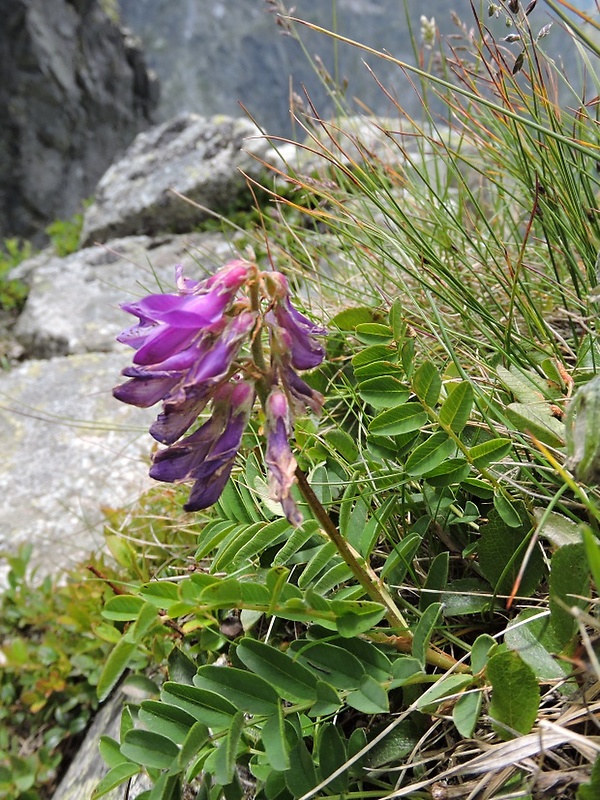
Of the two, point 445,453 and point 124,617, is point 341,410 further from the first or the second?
point 124,617

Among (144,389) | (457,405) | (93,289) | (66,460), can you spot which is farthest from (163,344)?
(93,289)

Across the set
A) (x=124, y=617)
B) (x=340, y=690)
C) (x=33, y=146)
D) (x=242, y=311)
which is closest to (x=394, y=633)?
(x=340, y=690)

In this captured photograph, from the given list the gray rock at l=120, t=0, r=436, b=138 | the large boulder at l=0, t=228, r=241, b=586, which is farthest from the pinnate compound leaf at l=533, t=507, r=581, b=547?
the gray rock at l=120, t=0, r=436, b=138

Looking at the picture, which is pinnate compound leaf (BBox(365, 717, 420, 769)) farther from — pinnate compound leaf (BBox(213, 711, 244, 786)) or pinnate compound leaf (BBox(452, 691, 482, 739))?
pinnate compound leaf (BBox(213, 711, 244, 786))

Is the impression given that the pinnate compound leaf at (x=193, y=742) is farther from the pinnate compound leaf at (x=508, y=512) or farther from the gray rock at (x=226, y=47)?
the gray rock at (x=226, y=47)

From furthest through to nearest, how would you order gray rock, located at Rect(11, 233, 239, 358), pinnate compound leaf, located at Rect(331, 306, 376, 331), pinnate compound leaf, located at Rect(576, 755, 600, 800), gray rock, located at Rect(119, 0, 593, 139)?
gray rock, located at Rect(119, 0, 593, 139) → gray rock, located at Rect(11, 233, 239, 358) → pinnate compound leaf, located at Rect(331, 306, 376, 331) → pinnate compound leaf, located at Rect(576, 755, 600, 800)

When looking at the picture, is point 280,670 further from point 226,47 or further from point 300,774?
point 226,47
